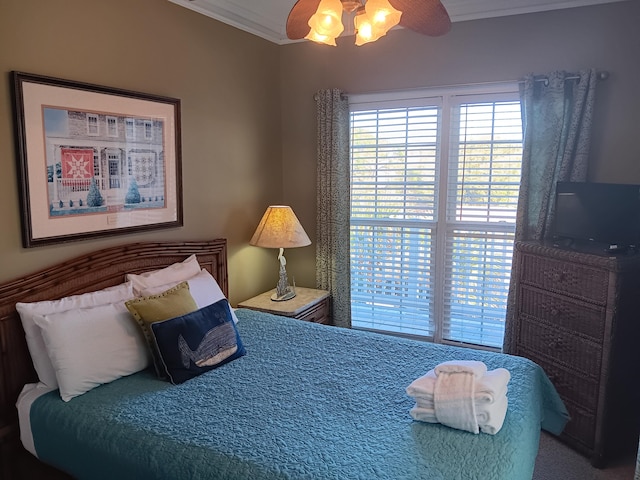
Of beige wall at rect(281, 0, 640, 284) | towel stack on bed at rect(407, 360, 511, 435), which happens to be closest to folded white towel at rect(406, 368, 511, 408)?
towel stack on bed at rect(407, 360, 511, 435)

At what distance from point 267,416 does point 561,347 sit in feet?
6.28

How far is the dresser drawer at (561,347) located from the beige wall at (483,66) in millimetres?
1064

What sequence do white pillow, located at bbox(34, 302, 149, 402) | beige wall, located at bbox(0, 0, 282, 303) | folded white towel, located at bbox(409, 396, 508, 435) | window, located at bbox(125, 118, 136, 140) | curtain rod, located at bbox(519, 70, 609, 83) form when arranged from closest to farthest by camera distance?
folded white towel, located at bbox(409, 396, 508, 435) → white pillow, located at bbox(34, 302, 149, 402) → beige wall, located at bbox(0, 0, 282, 303) → window, located at bbox(125, 118, 136, 140) → curtain rod, located at bbox(519, 70, 609, 83)

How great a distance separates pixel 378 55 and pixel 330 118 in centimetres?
60

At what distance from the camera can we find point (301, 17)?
6.59ft

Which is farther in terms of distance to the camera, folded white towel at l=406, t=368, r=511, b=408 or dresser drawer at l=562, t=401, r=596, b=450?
dresser drawer at l=562, t=401, r=596, b=450

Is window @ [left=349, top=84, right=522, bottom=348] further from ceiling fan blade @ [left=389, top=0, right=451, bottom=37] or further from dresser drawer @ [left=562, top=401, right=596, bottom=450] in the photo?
ceiling fan blade @ [left=389, top=0, right=451, bottom=37]

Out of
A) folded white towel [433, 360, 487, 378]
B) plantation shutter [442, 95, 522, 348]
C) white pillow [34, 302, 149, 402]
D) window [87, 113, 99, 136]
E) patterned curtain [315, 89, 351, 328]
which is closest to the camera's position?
folded white towel [433, 360, 487, 378]

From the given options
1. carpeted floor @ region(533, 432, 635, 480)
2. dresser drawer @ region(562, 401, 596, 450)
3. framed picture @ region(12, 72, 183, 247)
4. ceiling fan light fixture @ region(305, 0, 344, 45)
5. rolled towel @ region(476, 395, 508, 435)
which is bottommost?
carpeted floor @ region(533, 432, 635, 480)

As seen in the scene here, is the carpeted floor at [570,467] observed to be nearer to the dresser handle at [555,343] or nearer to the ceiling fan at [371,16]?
the dresser handle at [555,343]

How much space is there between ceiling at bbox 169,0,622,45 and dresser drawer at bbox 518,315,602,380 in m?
2.06

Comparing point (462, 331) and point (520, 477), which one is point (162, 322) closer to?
point (520, 477)

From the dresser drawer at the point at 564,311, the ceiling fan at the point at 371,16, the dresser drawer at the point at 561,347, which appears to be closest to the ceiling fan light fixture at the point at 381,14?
the ceiling fan at the point at 371,16

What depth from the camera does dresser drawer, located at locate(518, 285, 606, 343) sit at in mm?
2627
